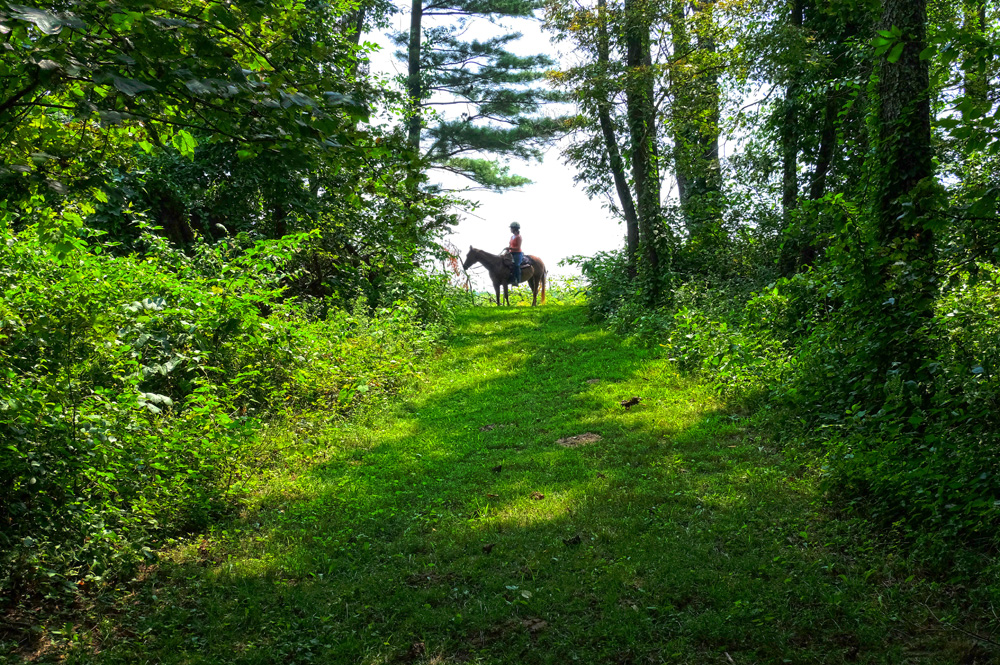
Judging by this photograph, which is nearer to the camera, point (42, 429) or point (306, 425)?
point (42, 429)

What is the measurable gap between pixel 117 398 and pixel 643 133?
41.9 feet

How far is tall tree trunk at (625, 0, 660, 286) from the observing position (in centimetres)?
1338

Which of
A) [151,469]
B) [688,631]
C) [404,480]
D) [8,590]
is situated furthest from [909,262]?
[8,590]

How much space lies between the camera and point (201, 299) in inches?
239

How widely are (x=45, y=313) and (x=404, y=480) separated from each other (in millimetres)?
3080

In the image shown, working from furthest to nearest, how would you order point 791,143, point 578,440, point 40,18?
1. point 791,143
2. point 578,440
3. point 40,18

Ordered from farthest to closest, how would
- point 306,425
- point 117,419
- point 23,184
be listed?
point 306,425 < point 117,419 < point 23,184

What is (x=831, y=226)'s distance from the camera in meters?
9.37

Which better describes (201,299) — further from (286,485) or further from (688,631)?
(688,631)

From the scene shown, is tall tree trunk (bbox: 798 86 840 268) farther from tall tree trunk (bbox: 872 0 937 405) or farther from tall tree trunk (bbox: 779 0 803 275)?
tall tree trunk (bbox: 872 0 937 405)

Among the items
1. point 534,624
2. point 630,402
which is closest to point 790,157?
point 630,402

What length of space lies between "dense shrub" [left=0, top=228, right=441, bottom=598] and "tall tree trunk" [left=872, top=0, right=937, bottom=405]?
489 cm

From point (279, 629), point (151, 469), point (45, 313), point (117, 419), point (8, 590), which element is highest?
point (45, 313)

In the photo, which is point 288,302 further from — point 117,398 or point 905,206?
point 905,206
